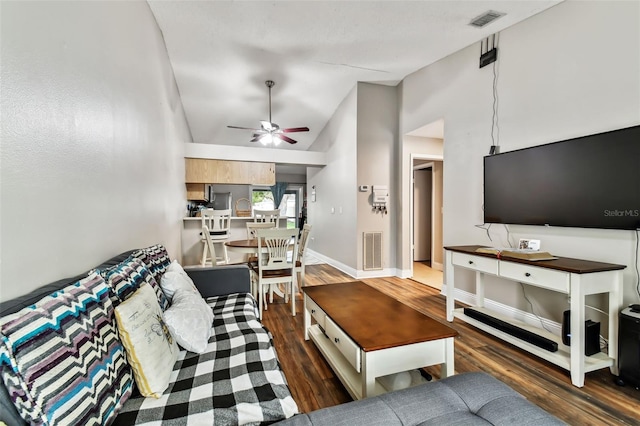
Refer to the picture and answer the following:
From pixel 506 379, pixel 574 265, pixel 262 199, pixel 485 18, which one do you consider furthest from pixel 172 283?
pixel 262 199

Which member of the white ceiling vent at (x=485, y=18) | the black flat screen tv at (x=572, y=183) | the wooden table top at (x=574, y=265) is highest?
the white ceiling vent at (x=485, y=18)

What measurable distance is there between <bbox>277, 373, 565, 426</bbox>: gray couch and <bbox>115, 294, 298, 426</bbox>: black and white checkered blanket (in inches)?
6.1

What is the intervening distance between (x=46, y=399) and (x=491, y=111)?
372 centimetres

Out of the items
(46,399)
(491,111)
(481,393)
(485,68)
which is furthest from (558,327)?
(46,399)

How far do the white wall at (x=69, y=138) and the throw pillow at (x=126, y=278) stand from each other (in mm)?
158

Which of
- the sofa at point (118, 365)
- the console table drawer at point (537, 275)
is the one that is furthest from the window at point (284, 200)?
the sofa at point (118, 365)

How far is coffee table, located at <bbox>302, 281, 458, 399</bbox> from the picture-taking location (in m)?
1.42

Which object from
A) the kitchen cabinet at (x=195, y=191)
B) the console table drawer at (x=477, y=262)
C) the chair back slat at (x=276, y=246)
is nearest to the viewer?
the console table drawer at (x=477, y=262)

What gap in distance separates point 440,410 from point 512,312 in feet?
7.78

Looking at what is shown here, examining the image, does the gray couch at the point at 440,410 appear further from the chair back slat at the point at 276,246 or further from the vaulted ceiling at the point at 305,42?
the vaulted ceiling at the point at 305,42

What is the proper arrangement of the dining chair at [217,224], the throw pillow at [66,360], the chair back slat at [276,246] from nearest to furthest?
1. the throw pillow at [66,360]
2. the chair back slat at [276,246]
3. the dining chair at [217,224]

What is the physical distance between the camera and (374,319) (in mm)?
1716

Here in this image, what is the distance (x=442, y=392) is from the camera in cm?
104

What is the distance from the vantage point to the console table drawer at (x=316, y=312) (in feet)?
6.48
